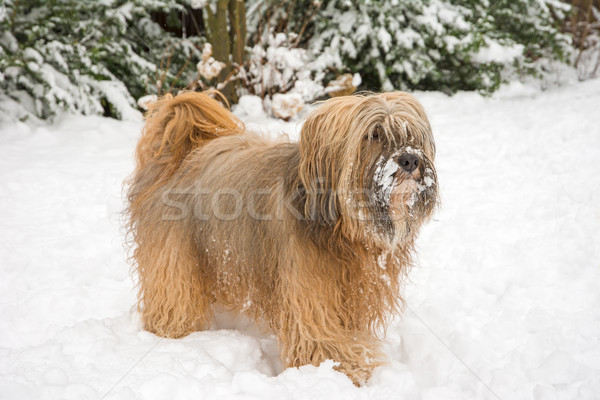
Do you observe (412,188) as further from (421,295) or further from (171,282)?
(171,282)

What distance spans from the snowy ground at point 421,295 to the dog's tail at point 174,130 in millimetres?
1149

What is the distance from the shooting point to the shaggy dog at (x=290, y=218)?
234 centimetres

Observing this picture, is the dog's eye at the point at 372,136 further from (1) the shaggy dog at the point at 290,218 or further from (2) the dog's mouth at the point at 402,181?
(2) the dog's mouth at the point at 402,181

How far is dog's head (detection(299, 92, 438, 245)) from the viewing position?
7.45 feet

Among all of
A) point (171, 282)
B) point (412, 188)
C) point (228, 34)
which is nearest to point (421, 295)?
point (412, 188)

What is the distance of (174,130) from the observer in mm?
3189

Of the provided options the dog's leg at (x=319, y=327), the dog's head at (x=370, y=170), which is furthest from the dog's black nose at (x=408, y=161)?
the dog's leg at (x=319, y=327)

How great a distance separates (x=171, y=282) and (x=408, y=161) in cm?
175

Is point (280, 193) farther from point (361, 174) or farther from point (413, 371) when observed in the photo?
point (413, 371)

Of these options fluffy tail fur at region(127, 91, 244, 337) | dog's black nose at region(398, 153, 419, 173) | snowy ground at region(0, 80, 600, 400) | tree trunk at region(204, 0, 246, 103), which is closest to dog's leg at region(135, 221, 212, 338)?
fluffy tail fur at region(127, 91, 244, 337)

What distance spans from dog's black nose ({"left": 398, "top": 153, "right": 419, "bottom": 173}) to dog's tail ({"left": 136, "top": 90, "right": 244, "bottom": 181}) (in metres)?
1.56

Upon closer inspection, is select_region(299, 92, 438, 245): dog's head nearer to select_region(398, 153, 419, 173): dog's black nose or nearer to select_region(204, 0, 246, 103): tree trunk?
select_region(398, 153, 419, 173): dog's black nose

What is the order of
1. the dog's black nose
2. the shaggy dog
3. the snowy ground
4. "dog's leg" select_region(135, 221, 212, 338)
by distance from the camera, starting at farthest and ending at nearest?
"dog's leg" select_region(135, 221, 212, 338), the snowy ground, the shaggy dog, the dog's black nose

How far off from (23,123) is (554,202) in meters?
7.10
